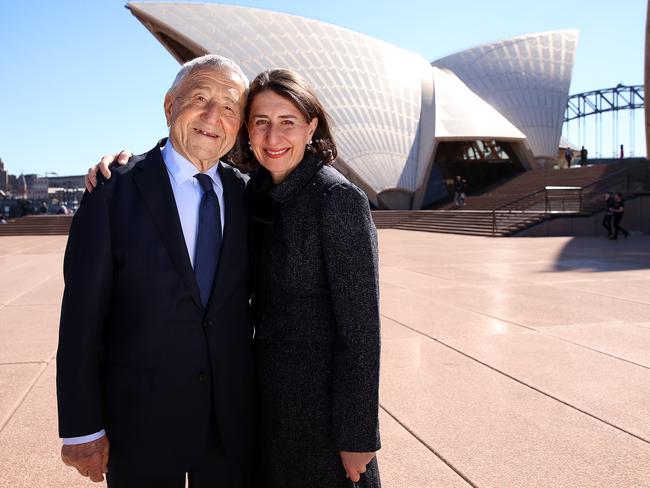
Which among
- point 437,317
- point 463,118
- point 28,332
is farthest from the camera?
point 463,118

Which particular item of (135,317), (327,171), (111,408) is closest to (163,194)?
(135,317)

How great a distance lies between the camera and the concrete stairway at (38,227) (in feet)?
74.1

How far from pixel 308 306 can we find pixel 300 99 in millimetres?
598

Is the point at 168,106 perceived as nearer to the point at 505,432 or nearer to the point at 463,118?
the point at 505,432

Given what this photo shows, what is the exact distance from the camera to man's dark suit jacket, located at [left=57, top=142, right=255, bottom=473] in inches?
58.3

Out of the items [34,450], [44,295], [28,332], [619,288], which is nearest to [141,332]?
[34,450]

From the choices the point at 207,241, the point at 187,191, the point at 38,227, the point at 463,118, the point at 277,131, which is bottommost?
the point at 38,227

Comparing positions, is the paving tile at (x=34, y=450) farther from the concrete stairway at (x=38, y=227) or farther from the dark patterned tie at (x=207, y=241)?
the concrete stairway at (x=38, y=227)

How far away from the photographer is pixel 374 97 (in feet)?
91.2

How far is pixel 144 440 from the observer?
1560 mm

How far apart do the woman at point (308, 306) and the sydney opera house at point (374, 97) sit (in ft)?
77.4

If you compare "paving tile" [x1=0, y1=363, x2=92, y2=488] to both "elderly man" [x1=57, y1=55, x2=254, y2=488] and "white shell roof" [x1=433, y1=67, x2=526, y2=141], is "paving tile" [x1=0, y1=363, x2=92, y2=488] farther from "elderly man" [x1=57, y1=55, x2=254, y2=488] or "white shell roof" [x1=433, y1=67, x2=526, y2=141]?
"white shell roof" [x1=433, y1=67, x2=526, y2=141]

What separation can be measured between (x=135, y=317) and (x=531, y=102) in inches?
1468

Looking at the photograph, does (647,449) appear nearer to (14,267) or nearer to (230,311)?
(230,311)
